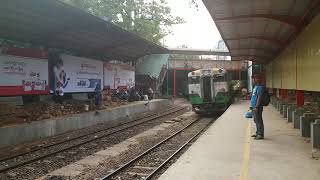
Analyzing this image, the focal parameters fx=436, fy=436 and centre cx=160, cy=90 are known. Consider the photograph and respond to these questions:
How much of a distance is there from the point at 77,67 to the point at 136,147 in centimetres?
906

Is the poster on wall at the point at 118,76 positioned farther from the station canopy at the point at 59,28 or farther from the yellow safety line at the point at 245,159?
the yellow safety line at the point at 245,159

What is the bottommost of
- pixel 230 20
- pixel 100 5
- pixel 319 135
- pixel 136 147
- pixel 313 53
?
pixel 136 147

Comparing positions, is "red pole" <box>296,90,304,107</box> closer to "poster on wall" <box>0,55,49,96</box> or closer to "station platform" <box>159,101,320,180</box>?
"station platform" <box>159,101,320,180</box>

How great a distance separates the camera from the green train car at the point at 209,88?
1043 inches

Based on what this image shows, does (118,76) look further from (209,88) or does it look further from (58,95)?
(58,95)

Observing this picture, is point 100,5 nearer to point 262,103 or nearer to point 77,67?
point 77,67

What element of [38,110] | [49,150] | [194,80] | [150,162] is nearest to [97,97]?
[38,110]

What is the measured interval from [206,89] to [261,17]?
14.5 m

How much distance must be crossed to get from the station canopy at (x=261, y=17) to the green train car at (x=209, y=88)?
377 inches

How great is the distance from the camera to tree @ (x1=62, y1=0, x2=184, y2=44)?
107 ft

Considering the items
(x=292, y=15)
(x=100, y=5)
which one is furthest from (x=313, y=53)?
(x=100, y=5)

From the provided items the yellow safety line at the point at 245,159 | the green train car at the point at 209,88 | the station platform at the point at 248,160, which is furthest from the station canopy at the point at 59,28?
the yellow safety line at the point at 245,159

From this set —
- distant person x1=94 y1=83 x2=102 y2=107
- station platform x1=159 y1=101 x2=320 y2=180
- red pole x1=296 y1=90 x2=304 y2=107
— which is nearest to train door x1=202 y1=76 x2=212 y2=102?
distant person x1=94 y1=83 x2=102 y2=107

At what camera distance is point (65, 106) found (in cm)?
2048
